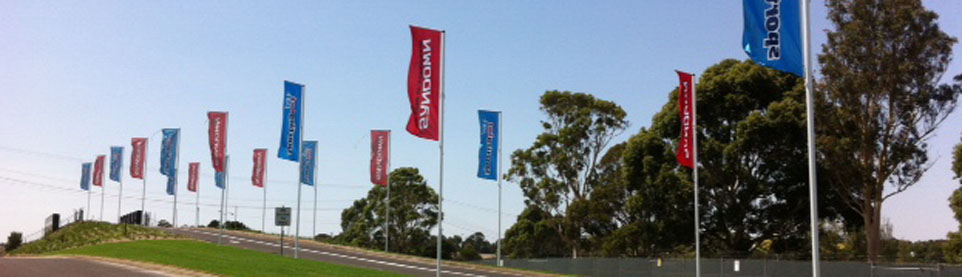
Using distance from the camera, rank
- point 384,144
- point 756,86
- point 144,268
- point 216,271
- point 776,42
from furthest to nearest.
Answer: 1. point 384,144
2. point 756,86
3. point 144,268
4. point 216,271
5. point 776,42

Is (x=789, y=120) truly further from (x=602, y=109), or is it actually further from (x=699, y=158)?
(x=602, y=109)

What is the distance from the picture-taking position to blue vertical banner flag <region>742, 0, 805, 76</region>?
639 inches

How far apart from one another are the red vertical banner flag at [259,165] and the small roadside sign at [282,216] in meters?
14.7

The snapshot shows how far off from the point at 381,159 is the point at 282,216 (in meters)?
12.8

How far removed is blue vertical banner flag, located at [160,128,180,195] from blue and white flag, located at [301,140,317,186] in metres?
7.82

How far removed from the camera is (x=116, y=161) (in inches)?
2441

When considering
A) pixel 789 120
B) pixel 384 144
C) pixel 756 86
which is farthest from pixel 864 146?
pixel 384 144

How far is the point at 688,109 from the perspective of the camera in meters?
31.6

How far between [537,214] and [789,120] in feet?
79.8

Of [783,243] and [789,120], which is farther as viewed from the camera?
[783,243]

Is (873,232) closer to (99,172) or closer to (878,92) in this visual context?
(878,92)

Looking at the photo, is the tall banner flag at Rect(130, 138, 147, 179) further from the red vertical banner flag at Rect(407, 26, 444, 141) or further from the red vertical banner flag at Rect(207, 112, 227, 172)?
the red vertical banner flag at Rect(407, 26, 444, 141)

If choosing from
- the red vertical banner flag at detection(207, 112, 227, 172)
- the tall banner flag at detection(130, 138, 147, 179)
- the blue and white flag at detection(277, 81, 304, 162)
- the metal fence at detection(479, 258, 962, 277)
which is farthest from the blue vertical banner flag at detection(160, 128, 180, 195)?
the metal fence at detection(479, 258, 962, 277)

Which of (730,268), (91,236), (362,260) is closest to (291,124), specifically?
(362,260)
